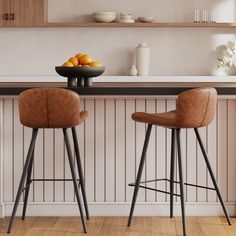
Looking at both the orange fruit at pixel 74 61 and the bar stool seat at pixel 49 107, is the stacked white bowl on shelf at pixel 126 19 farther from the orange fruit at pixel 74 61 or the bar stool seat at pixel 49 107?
the bar stool seat at pixel 49 107

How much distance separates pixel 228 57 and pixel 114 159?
1.24m

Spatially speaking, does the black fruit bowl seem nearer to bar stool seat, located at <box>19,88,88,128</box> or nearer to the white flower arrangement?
bar stool seat, located at <box>19,88,88,128</box>

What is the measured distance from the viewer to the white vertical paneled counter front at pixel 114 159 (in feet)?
17.1

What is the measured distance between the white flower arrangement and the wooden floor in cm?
124

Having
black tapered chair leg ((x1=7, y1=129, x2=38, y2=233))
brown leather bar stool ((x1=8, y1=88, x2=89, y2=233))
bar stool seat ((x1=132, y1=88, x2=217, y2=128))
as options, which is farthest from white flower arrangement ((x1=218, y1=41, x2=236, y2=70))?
black tapered chair leg ((x1=7, y1=129, x2=38, y2=233))

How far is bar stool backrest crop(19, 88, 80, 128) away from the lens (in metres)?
4.47

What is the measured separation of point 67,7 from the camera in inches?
221

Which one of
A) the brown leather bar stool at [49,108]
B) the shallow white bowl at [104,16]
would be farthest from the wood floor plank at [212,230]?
the shallow white bowl at [104,16]

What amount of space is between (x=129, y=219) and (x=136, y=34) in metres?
1.57

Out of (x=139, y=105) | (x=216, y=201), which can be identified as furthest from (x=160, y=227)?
(x=139, y=105)

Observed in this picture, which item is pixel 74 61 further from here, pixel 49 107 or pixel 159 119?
pixel 159 119

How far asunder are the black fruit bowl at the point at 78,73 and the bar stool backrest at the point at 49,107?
168mm

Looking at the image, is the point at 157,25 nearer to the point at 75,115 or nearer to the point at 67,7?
the point at 67,7

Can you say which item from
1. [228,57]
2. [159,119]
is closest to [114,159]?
[159,119]
